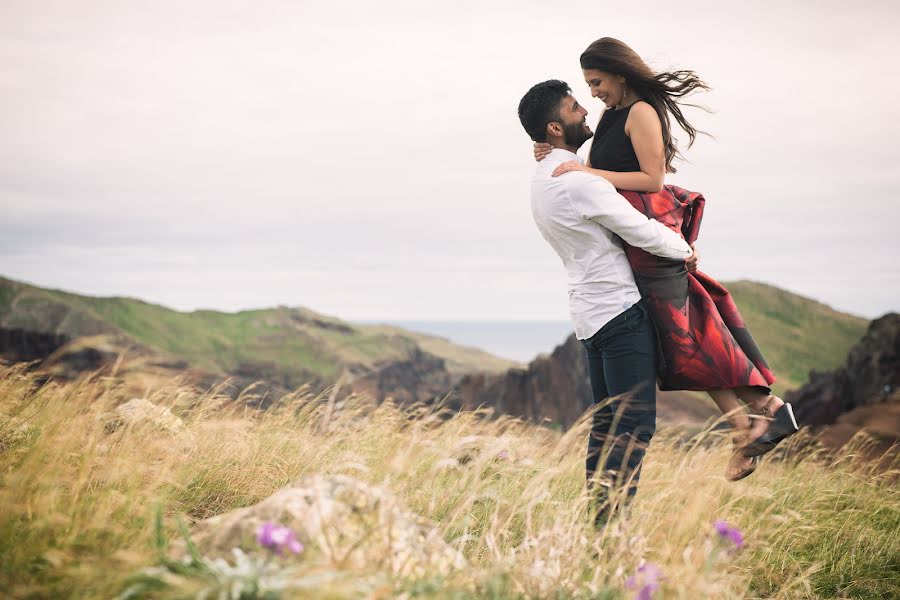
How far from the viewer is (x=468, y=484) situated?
17.0 ft

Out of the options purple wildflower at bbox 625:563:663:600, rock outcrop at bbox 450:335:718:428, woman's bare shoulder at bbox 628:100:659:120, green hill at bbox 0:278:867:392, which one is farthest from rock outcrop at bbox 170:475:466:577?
green hill at bbox 0:278:867:392

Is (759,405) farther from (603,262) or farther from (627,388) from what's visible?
(603,262)

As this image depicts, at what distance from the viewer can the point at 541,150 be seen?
178 inches

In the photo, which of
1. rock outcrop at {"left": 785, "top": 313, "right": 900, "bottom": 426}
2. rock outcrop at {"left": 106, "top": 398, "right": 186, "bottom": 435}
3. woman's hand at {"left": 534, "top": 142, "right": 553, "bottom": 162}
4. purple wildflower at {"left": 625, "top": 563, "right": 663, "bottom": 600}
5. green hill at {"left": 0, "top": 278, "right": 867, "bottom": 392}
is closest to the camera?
purple wildflower at {"left": 625, "top": 563, "right": 663, "bottom": 600}

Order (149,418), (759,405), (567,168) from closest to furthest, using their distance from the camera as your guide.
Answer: (567,168), (759,405), (149,418)

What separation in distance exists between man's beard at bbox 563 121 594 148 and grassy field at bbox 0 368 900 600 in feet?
5.51

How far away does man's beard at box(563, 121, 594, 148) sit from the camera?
14.5ft

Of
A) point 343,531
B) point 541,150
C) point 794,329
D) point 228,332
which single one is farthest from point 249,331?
point 343,531

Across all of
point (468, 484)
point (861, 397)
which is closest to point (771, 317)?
point (861, 397)

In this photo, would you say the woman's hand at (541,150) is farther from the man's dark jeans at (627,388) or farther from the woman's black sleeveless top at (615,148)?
the man's dark jeans at (627,388)

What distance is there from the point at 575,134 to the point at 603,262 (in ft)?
2.56

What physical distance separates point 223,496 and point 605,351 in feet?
8.33

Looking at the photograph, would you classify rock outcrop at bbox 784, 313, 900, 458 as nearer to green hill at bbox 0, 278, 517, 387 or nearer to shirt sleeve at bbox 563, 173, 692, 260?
shirt sleeve at bbox 563, 173, 692, 260

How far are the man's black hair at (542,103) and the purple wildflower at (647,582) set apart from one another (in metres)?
2.53
